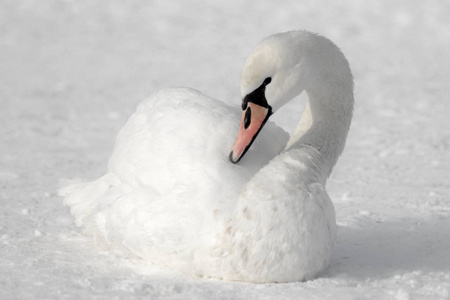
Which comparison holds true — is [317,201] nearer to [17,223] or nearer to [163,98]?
[163,98]

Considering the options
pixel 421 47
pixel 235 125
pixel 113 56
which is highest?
pixel 235 125

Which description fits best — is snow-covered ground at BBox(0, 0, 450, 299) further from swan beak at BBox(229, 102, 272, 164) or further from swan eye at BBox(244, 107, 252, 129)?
swan eye at BBox(244, 107, 252, 129)

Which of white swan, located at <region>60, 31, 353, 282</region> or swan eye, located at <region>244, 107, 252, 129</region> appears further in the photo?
swan eye, located at <region>244, 107, 252, 129</region>

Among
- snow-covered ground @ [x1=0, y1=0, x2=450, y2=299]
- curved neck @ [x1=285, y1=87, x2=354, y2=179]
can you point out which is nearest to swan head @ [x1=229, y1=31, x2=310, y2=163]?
curved neck @ [x1=285, y1=87, x2=354, y2=179]

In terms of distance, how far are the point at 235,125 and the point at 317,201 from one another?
655mm

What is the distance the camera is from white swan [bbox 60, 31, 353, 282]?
3957 mm

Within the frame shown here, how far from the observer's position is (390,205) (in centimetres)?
557

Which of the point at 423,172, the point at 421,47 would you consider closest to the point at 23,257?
the point at 423,172

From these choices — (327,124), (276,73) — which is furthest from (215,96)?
(276,73)

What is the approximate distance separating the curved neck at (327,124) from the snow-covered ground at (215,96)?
1.92 feet

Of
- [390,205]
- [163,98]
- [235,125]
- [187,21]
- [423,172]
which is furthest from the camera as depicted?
[187,21]

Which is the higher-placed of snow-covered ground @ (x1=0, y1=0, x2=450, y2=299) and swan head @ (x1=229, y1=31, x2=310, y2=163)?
swan head @ (x1=229, y1=31, x2=310, y2=163)

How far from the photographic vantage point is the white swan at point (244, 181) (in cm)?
396

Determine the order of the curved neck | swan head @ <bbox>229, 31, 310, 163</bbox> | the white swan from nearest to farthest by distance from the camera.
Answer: the white swan
swan head @ <bbox>229, 31, 310, 163</bbox>
the curved neck
